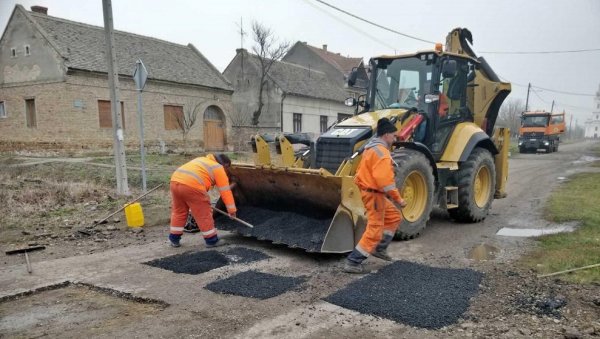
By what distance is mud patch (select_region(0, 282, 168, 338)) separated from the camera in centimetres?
359

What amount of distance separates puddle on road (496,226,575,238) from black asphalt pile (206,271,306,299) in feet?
12.4

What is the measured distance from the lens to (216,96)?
25.0 meters

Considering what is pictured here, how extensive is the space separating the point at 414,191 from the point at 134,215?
177 inches

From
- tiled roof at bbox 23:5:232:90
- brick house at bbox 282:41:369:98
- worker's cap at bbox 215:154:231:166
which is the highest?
brick house at bbox 282:41:369:98

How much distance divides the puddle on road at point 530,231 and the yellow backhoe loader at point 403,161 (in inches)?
25.1

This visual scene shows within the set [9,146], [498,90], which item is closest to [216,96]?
[9,146]

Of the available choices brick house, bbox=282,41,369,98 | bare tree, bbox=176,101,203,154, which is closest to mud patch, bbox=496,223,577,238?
bare tree, bbox=176,101,203,154

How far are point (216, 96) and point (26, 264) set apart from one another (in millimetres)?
20281

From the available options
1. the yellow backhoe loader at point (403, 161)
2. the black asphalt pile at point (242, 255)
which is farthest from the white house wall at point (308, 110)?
the black asphalt pile at point (242, 255)

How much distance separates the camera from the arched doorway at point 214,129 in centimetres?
2484

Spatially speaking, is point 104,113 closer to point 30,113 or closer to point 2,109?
point 30,113

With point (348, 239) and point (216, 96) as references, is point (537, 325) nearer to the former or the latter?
point (348, 239)

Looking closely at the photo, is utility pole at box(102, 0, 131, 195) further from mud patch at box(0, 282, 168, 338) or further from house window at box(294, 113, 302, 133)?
house window at box(294, 113, 302, 133)

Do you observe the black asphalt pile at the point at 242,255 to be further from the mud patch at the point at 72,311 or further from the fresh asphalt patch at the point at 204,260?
the mud patch at the point at 72,311
